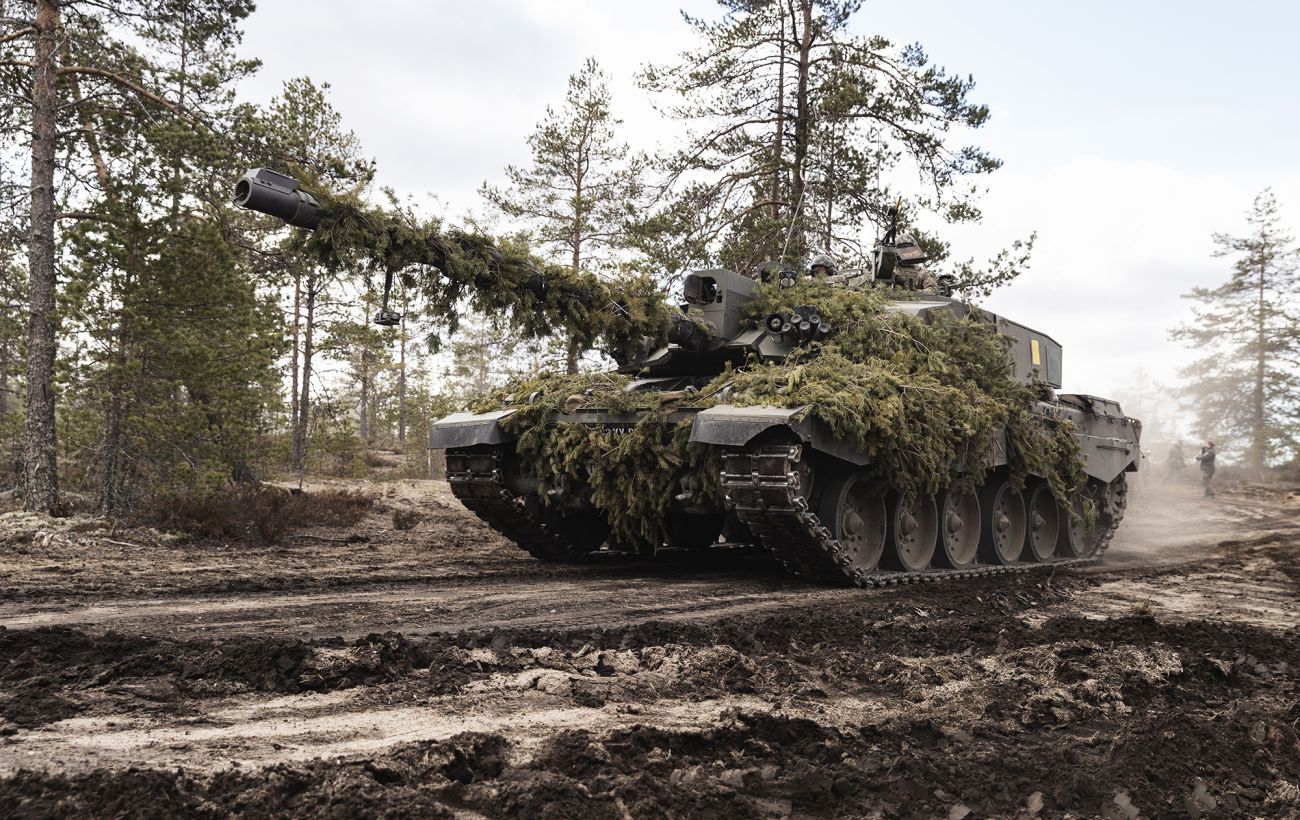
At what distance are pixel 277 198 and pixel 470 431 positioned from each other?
11.0 feet

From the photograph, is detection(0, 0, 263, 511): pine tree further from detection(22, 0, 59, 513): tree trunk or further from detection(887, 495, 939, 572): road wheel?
detection(887, 495, 939, 572): road wheel

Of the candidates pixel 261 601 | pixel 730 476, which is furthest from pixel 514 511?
pixel 261 601

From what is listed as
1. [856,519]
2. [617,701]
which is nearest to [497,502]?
[856,519]

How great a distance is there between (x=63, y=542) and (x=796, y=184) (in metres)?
12.3

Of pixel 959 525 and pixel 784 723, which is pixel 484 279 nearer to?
pixel 784 723

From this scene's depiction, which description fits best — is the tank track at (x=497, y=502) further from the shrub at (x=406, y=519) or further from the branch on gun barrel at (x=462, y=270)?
the shrub at (x=406, y=519)

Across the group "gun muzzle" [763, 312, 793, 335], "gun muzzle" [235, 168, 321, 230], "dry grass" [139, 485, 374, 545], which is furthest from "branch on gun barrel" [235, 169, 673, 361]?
"dry grass" [139, 485, 374, 545]

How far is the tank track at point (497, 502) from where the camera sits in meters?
9.34

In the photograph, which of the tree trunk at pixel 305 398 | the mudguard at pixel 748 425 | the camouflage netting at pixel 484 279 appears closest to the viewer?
the camouflage netting at pixel 484 279

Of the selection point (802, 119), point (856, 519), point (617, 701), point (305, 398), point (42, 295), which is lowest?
point (617, 701)

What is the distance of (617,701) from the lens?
403 cm

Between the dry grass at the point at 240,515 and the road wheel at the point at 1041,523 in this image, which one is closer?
the dry grass at the point at 240,515

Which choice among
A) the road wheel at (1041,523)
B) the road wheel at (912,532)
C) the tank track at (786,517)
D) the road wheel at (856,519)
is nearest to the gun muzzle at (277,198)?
the tank track at (786,517)

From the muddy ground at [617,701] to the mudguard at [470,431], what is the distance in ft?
5.25
